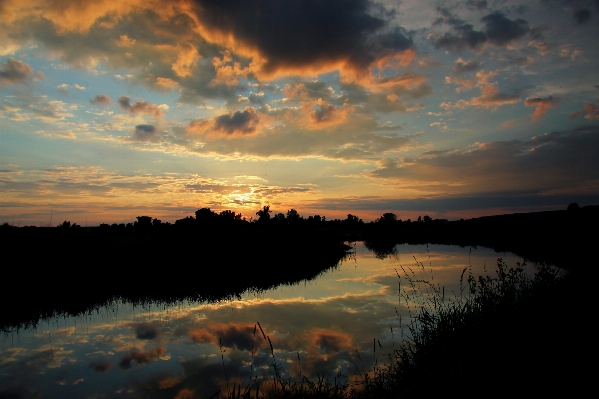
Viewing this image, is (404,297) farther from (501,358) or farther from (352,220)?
(352,220)

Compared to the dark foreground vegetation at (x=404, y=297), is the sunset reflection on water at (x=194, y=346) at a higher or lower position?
lower

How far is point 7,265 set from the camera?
1580 cm

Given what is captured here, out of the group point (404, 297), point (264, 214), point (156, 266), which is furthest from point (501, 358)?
point (264, 214)

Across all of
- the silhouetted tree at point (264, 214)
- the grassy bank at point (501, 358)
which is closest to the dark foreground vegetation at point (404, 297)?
the grassy bank at point (501, 358)

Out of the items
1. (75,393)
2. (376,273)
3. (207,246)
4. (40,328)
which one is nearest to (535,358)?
(75,393)

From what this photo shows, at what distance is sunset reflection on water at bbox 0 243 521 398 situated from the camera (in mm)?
7559

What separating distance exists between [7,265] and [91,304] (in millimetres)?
5307

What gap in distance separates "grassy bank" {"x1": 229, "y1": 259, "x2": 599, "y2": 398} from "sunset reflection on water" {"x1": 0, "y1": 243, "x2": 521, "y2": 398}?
1034mm

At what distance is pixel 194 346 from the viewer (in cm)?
972

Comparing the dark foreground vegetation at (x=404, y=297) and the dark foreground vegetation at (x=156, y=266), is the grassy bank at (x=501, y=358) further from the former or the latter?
the dark foreground vegetation at (x=156, y=266)

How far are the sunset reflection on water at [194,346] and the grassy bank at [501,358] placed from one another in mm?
1034

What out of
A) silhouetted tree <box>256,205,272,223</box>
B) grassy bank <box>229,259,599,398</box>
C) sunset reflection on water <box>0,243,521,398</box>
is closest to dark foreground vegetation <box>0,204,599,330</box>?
sunset reflection on water <box>0,243,521,398</box>

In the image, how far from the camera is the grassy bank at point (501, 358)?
15.8 ft

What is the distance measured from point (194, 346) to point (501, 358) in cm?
756
